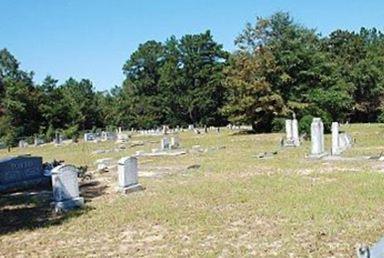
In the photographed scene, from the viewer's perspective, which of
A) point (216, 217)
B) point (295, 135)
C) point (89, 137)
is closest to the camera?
point (216, 217)

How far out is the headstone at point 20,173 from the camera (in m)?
19.4

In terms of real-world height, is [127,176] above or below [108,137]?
below

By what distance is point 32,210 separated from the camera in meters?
14.3

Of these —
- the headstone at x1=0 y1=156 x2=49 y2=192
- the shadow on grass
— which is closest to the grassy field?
the shadow on grass

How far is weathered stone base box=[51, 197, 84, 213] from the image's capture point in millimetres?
13711

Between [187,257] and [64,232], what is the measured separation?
141 inches

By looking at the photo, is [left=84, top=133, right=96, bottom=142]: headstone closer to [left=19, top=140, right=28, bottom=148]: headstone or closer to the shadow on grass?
[left=19, top=140, right=28, bottom=148]: headstone

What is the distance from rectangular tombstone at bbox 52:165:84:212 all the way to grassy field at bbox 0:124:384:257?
45 cm

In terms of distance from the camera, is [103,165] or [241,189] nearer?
[241,189]

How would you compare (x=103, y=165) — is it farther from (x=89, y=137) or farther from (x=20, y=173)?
(x=89, y=137)

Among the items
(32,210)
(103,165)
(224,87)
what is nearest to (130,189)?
(32,210)

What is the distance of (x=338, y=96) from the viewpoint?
47.1m

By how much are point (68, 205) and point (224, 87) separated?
179 ft

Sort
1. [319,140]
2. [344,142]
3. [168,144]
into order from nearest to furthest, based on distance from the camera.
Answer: [319,140]
[344,142]
[168,144]
